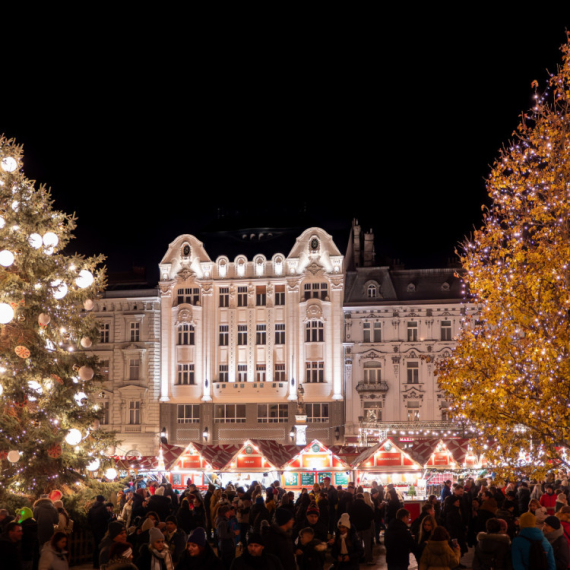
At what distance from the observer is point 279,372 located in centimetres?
5575

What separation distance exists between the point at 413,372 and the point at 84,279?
1484 inches

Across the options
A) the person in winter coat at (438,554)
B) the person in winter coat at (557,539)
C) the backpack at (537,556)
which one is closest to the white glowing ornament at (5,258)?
the person in winter coat at (438,554)

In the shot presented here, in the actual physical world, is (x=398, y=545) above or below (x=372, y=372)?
below

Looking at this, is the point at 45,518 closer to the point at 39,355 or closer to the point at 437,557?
the point at 39,355

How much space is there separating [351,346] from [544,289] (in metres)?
36.5

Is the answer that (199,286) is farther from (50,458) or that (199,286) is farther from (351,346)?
(50,458)

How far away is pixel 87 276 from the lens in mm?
18984

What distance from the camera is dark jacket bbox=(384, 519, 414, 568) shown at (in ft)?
37.9

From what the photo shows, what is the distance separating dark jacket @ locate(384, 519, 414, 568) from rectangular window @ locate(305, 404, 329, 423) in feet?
141

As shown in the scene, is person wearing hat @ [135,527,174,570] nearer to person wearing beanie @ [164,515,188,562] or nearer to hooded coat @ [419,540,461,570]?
person wearing beanie @ [164,515,188,562]

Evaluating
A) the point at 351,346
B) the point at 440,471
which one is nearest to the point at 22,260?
the point at 440,471

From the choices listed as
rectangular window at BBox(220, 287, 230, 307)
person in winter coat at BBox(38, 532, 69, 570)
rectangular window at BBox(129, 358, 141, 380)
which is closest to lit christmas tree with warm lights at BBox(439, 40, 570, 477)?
person in winter coat at BBox(38, 532, 69, 570)

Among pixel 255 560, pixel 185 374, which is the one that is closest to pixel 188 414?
pixel 185 374

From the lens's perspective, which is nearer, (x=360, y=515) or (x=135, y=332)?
(x=360, y=515)
